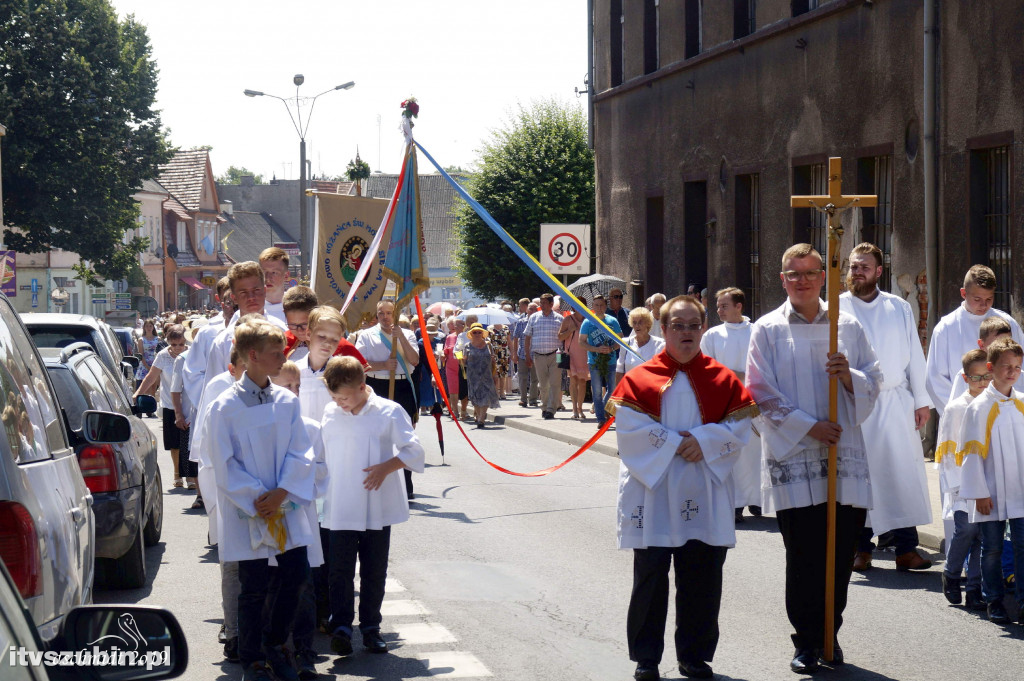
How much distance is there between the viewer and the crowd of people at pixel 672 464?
19.9 feet

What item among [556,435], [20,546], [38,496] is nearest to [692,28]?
[556,435]

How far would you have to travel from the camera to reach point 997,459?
7.64 metres

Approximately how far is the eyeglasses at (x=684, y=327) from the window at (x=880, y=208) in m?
10.9

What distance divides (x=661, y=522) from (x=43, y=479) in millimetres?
3054

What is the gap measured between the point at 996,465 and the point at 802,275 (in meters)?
1.94

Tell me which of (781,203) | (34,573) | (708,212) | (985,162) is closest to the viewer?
(34,573)

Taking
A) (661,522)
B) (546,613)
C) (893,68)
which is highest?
(893,68)

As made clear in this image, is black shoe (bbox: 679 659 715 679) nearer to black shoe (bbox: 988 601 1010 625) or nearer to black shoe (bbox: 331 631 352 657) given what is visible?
black shoe (bbox: 331 631 352 657)

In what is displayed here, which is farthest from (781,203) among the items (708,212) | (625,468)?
(625,468)

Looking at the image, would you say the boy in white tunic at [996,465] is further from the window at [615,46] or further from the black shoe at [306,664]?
the window at [615,46]

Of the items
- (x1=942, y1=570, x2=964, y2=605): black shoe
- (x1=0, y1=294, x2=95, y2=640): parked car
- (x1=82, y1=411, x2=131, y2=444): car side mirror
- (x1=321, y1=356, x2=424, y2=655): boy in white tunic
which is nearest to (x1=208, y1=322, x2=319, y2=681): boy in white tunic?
(x1=82, y1=411, x2=131, y2=444): car side mirror

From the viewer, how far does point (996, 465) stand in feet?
25.0

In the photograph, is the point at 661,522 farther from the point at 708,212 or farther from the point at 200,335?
the point at 708,212

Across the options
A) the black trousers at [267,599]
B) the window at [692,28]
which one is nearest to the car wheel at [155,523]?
the black trousers at [267,599]
